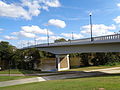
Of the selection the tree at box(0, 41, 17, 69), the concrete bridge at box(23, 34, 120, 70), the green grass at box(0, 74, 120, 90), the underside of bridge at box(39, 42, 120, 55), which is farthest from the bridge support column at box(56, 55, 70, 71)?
the green grass at box(0, 74, 120, 90)

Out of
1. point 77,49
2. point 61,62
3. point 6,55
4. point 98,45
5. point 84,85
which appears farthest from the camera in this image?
point 6,55

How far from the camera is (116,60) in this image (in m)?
54.0

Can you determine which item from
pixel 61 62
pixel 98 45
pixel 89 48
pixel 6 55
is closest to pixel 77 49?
pixel 89 48

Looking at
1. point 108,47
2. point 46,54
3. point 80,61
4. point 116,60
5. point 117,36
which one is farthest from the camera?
point 46,54

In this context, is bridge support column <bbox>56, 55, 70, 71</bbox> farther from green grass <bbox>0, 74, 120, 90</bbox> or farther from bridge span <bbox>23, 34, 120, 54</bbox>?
green grass <bbox>0, 74, 120, 90</bbox>

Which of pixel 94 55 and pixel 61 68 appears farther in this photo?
pixel 94 55

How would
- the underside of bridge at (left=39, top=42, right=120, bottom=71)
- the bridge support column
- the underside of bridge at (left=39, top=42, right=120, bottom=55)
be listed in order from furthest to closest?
the bridge support column < the underside of bridge at (left=39, top=42, right=120, bottom=71) < the underside of bridge at (left=39, top=42, right=120, bottom=55)

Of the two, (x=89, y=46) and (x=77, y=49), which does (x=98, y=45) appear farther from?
(x=77, y=49)

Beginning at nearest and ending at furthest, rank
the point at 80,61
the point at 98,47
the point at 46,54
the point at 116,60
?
1. the point at 98,47
2. the point at 116,60
3. the point at 80,61
4. the point at 46,54

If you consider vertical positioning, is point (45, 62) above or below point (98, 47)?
below

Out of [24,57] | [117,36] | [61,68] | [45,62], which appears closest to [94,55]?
[61,68]

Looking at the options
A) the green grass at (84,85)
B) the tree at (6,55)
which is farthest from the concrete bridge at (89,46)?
the tree at (6,55)

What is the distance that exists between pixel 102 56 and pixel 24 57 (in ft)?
90.5

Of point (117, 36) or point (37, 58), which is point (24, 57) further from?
point (117, 36)
